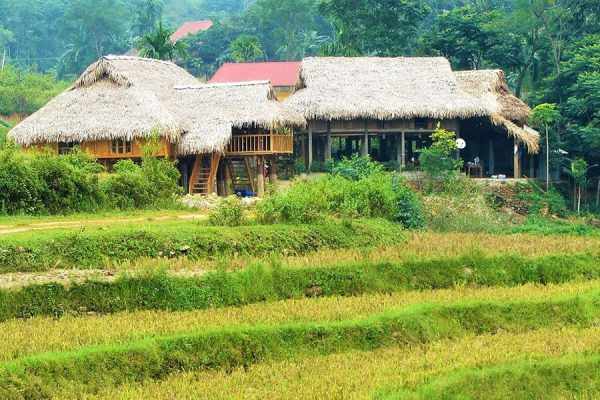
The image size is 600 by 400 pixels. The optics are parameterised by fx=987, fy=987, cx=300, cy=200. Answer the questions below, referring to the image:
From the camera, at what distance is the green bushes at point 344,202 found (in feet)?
61.5

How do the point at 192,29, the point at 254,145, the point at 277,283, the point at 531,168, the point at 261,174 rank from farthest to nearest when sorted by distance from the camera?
the point at 192,29 < the point at 531,168 < the point at 261,174 < the point at 254,145 < the point at 277,283

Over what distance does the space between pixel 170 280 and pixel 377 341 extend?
327cm

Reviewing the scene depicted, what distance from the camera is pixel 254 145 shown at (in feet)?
95.1

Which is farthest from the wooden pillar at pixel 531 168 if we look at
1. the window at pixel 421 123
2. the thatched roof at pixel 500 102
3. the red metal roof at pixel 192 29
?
the red metal roof at pixel 192 29

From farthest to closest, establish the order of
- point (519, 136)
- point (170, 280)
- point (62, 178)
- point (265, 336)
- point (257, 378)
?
point (519, 136), point (62, 178), point (170, 280), point (265, 336), point (257, 378)

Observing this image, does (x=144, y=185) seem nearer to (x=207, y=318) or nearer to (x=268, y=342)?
(x=207, y=318)

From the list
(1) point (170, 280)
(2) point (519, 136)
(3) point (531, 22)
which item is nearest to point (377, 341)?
(1) point (170, 280)

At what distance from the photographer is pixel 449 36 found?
39.7m

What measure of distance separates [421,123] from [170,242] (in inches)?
698

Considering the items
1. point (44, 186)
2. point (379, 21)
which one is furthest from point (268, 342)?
point (379, 21)

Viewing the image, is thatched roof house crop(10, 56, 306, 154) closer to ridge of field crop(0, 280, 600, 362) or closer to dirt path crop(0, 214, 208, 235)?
dirt path crop(0, 214, 208, 235)

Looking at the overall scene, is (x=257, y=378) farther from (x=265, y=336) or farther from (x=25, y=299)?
(x=25, y=299)

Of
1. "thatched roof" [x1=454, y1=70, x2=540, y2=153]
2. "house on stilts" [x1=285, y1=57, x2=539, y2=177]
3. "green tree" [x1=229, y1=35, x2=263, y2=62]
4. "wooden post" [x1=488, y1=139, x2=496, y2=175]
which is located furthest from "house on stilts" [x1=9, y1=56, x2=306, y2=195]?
"green tree" [x1=229, y1=35, x2=263, y2=62]

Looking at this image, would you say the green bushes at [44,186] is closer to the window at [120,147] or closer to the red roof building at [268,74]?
the window at [120,147]
